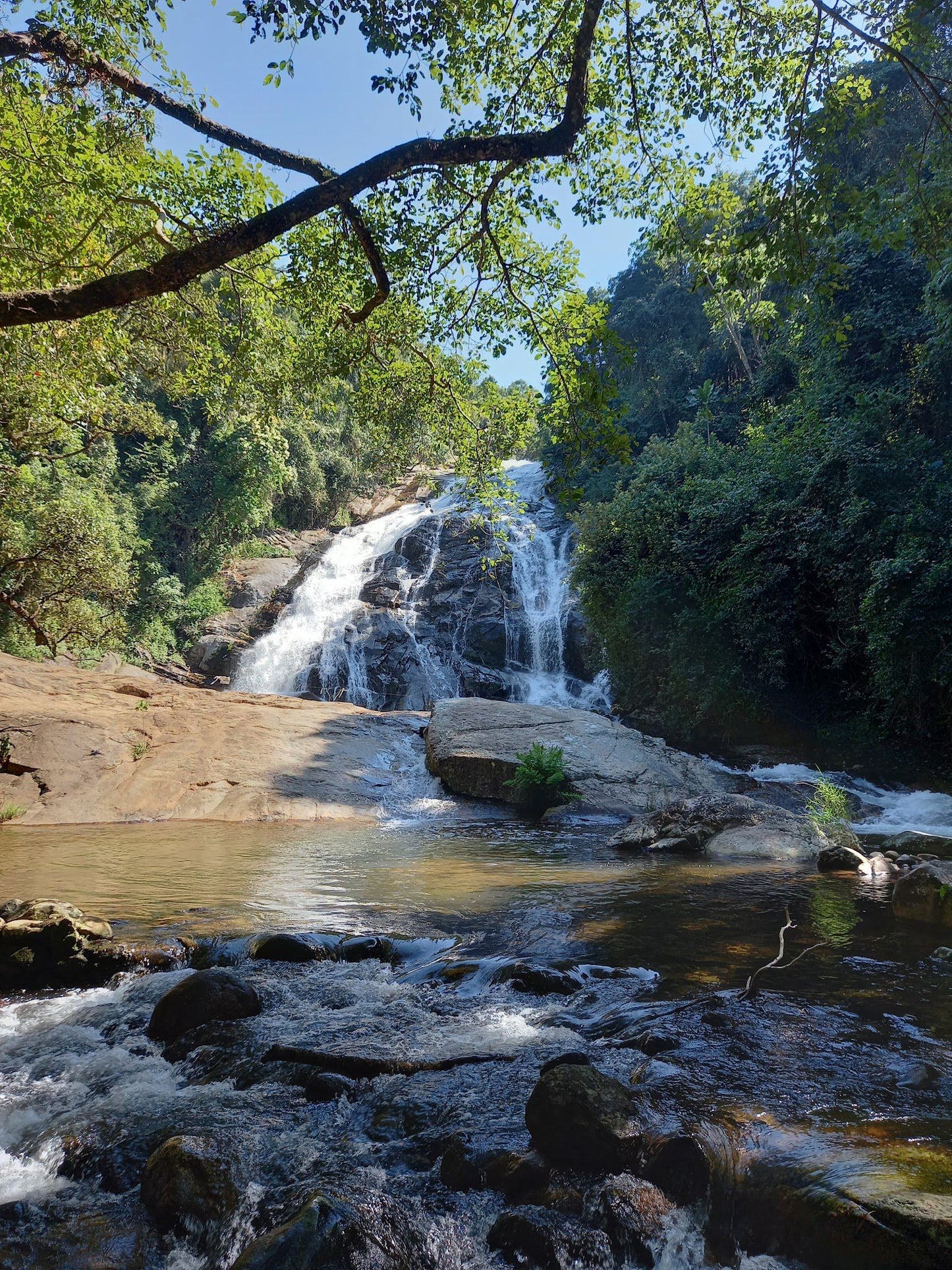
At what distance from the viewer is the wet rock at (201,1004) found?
12.9ft

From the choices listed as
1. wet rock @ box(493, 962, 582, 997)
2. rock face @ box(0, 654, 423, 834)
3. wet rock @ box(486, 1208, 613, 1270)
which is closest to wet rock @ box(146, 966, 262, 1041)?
wet rock @ box(493, 962, 582, 997)

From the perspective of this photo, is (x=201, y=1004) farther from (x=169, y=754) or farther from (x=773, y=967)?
(x=169, y=754)

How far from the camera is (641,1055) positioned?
3428 mm

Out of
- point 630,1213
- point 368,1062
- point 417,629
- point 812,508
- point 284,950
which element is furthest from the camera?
→ point 417,629

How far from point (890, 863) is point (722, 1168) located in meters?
5.70

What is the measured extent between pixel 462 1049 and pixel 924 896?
13.0ft

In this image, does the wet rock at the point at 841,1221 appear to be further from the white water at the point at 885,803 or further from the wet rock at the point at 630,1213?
the white water at the point at 885,803

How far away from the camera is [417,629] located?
23328 millimetres

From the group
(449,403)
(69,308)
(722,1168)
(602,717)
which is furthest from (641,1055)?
(602,717)

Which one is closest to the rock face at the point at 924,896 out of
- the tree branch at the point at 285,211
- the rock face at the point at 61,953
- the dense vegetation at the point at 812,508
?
the dense vegetation at the point at 812,508

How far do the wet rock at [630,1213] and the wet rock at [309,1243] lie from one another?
836 mm

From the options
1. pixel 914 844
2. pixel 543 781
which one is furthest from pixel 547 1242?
pixel 543 781

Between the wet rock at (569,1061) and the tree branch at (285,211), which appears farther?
the tree branch at (285,211)

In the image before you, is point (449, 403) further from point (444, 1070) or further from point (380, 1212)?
point (380, 1212)
